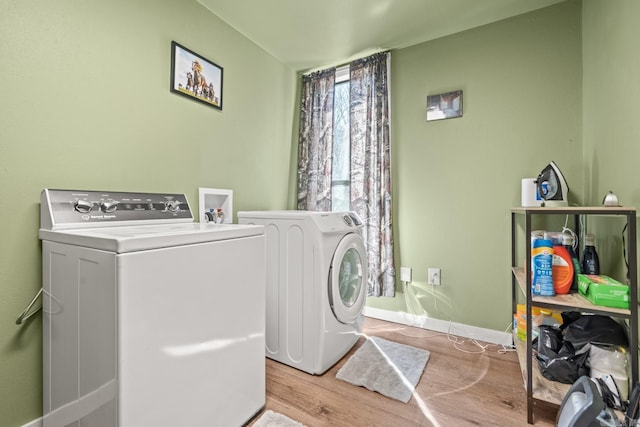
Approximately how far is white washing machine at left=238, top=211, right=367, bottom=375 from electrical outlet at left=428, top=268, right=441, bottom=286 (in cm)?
77

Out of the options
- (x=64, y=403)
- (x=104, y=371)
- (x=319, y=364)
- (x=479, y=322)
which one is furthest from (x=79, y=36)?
(x=479, y=322)

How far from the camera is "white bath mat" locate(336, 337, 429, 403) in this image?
158 centimetres

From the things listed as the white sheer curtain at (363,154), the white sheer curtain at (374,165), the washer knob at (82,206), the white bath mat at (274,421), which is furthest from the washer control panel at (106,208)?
the white sheer curtain at (374,165)

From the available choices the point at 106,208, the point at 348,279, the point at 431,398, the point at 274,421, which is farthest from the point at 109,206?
the point at 431,398

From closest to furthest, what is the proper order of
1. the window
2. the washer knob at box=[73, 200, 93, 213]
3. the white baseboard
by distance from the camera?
1. the washer knob at box=[73, 200, 93, 213]
2. the white baseboard
3. the window

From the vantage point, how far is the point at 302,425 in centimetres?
130

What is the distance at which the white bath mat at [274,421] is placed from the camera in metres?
1.29

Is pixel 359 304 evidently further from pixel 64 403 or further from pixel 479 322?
pixel 64 403

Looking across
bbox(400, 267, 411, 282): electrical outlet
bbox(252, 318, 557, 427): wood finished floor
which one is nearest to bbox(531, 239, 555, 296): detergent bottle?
bbox(252, 318, 557, 427): wood finished floor

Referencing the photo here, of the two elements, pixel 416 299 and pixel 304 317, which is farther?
pixel 416 299

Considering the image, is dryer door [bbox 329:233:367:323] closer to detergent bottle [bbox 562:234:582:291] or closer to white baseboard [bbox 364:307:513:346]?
white baseboard [bbox 364:307:513:346]

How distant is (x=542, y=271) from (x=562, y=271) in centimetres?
13

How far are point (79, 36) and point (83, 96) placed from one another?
284mm

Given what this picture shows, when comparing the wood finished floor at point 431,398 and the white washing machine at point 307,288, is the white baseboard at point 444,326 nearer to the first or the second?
the wood finished floor at point 431,398
